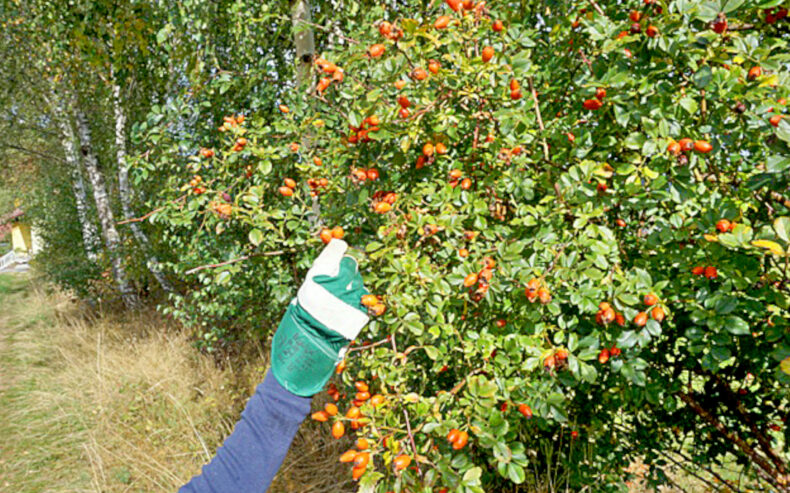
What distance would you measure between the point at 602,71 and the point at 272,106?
2.49 metres

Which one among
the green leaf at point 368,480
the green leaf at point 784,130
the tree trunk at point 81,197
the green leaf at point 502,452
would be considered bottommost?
the tree trunk at point 81,197

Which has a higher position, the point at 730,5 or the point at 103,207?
the point at 730,5

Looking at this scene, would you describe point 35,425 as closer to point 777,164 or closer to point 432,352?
point 432,352

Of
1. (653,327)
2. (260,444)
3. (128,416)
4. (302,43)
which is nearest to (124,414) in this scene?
(128,416)

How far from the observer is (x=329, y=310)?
1350 millimetres

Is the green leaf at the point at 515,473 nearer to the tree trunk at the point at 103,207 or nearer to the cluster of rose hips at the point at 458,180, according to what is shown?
the cluster of rose hips at the point at 458,180

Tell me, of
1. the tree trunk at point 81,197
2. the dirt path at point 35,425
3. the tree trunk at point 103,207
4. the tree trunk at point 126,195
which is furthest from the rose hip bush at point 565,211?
the tree trunk at point 81,197

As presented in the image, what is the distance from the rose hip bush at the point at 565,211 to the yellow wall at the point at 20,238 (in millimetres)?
31912

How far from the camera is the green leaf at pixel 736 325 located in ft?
4.16

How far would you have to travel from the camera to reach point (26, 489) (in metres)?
3.79

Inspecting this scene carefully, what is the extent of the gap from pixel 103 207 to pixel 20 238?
2625 centimetres

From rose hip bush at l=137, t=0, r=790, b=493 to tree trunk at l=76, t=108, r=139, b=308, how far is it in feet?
20.1

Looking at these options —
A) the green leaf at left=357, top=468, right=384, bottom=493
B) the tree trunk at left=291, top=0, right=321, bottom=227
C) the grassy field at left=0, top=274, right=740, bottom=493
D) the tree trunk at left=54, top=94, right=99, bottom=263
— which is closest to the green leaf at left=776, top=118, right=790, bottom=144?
the green leaf at left=357, top=468, right=384, bottom=493

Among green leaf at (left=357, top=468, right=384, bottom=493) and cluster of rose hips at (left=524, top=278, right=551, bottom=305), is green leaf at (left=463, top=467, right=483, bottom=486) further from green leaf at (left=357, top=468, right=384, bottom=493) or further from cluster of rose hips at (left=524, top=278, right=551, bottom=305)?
cluster of rose hips at (left=524, top=278, right=551, bottom=305)
